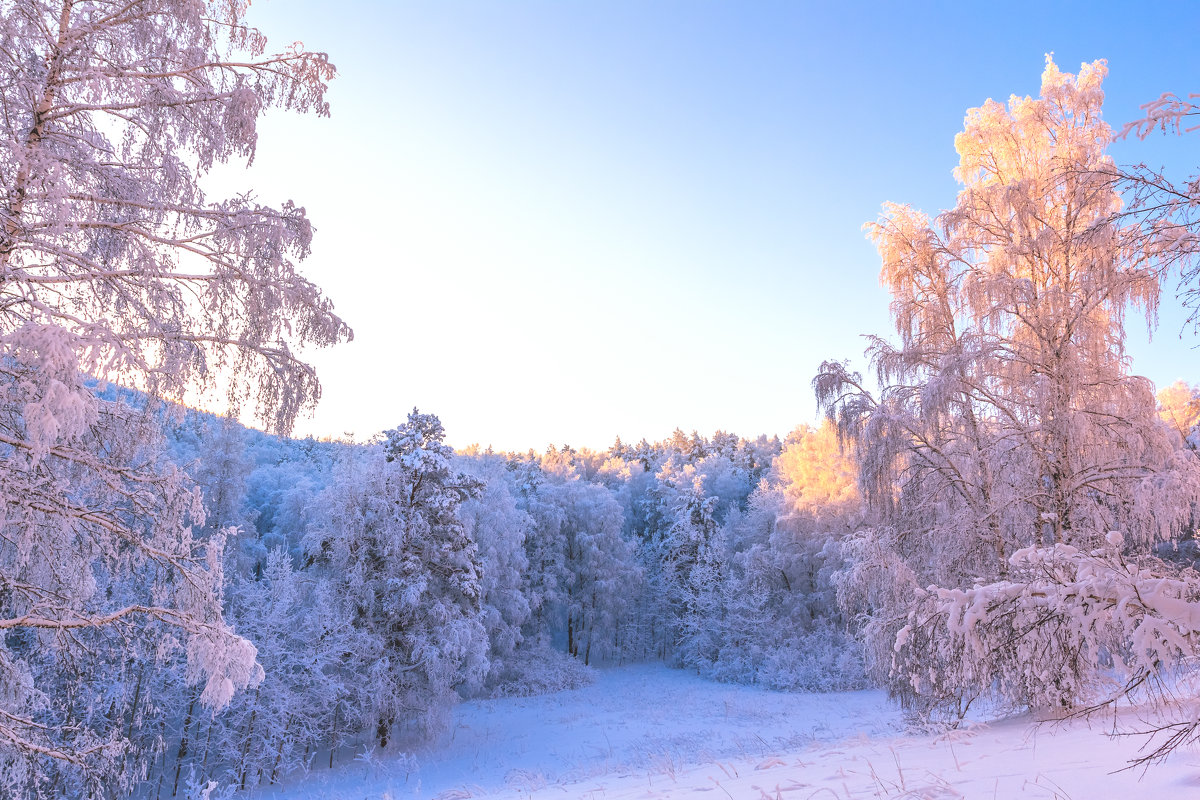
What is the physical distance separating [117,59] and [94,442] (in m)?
2.82

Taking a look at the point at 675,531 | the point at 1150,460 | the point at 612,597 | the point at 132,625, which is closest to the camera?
the point at 132,625

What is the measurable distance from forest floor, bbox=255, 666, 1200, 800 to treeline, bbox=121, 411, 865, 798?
1.61 m

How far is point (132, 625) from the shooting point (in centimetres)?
473

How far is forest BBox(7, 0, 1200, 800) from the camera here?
3850 mm

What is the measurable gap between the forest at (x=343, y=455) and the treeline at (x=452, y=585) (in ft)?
0.58

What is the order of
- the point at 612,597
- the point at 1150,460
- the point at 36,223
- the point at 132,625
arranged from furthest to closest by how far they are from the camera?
the point at 612,597 → the point at 1150,460 → the point at 132,625 → the point at 36,223

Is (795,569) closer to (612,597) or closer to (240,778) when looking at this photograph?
(612,597)

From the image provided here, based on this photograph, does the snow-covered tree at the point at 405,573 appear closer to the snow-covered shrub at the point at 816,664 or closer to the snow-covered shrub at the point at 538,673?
the snow-covered shrub at the point at 538,673

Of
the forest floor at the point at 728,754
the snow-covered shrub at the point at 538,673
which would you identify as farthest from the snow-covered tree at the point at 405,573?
the snow-covered shrub at the point at 538,673

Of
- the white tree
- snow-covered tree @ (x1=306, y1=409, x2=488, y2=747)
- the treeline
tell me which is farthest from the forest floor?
the white tree

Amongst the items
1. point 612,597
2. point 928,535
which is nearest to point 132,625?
point 928,535

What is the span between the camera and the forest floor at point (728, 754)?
4.17 m

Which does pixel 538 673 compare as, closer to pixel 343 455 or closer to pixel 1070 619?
pixel 343 455

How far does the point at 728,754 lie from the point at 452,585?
11.2 m
